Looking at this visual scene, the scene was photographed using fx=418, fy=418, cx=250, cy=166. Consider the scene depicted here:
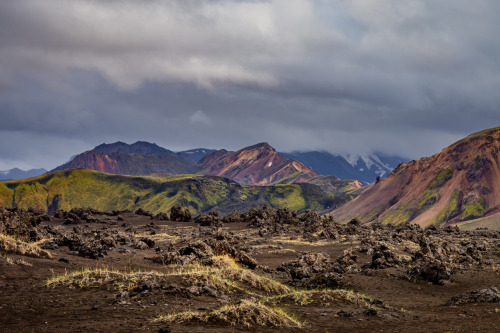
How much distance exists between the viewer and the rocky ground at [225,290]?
15.4 metres

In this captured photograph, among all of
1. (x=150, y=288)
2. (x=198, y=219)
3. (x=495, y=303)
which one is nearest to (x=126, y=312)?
(x=150, y=288)

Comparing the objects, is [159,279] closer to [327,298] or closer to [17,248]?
[327,298]

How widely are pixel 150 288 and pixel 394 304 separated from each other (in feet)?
45.3

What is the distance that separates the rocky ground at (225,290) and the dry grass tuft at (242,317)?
1.5 inches

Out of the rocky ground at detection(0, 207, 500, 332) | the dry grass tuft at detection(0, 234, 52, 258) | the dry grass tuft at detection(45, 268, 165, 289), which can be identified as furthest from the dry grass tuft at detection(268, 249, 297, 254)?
the dry grass tuft at detection(45, 268, 165, 289)

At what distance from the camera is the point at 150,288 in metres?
19.1

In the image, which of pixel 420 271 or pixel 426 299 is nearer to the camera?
pixel 426 299

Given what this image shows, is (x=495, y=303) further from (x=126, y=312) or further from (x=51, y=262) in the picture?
(x=51, y=262)

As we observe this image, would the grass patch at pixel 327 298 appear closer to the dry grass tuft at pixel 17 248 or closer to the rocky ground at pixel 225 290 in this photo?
the rocky ground at pixel 225 290

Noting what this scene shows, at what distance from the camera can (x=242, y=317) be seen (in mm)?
15359

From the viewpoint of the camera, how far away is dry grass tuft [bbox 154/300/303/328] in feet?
49.5

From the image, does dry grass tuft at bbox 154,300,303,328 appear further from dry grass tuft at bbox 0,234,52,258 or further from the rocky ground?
dry grass tuft at bbox 0,234,52,258

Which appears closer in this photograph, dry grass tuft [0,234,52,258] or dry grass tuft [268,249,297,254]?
dry grass tuft [0,234,52,258]

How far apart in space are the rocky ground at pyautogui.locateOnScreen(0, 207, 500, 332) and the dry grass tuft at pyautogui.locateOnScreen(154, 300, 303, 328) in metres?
0.04
